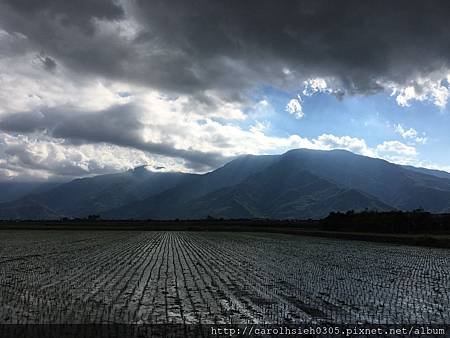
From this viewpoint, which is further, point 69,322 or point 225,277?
point 225,277

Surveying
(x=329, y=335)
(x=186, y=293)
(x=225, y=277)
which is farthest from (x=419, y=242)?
(x=329, y=335)

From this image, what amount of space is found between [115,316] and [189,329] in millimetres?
2873

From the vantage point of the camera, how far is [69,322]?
12578 millimetres

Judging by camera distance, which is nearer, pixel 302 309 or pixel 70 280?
pixel 302 309

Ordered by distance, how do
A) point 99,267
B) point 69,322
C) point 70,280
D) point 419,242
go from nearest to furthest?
point 69,322 → point 70,280 → point 99,267 → point 419,242

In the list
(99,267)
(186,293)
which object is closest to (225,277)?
(186,293)

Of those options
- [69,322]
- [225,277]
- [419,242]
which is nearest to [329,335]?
[69,322]

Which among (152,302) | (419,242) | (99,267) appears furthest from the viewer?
(419,242)

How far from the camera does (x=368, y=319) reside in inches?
519

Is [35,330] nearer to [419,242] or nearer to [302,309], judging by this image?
[302,309]

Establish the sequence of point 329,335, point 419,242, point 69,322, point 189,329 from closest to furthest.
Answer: point 329,335
point 189,329
point 69,322
point 419,242

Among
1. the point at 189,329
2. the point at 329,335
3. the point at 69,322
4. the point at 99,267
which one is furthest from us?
the point at 99,267

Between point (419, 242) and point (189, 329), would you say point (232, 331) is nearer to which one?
point (189, 329)

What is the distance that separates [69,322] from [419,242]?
58.2 m
